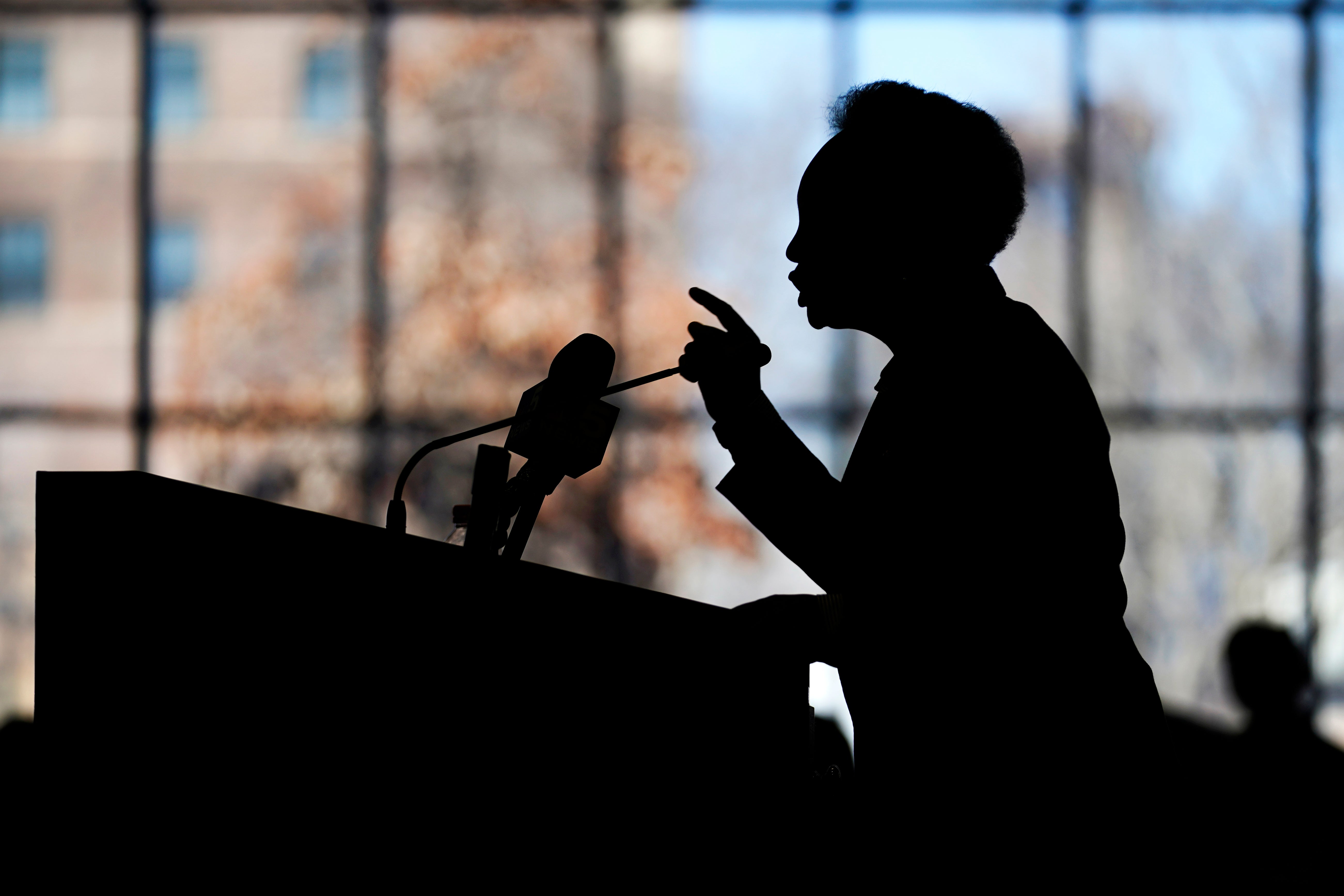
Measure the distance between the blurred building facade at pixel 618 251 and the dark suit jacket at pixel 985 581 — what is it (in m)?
3.76

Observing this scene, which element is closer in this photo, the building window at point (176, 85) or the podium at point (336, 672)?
the podium at point (336, 672)

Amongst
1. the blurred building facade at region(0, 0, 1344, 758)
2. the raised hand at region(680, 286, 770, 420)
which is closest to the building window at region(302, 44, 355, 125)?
the blurred building facade at region(0, 0, 1344, 758)

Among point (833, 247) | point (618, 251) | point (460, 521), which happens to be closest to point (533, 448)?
point (460, 521)

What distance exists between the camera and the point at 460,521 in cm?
114

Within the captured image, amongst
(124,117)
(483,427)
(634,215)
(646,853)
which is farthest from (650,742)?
(124,117)

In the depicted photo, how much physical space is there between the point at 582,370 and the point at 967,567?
0.41 metres

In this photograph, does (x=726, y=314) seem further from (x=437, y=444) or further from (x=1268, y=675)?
(x=1268, y=675)

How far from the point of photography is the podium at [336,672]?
800 mm

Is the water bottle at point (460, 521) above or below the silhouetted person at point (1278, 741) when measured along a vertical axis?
above

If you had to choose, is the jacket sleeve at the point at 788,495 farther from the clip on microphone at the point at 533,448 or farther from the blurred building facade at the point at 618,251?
the blurred building facade at the point at 618,251

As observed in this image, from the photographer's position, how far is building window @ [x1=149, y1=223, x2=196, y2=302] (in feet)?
15.9

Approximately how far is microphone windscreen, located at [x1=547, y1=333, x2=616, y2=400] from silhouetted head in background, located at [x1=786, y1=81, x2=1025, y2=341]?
213mm

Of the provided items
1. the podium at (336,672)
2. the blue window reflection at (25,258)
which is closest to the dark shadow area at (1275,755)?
the podium at (336,672)

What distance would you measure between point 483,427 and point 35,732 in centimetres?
46
